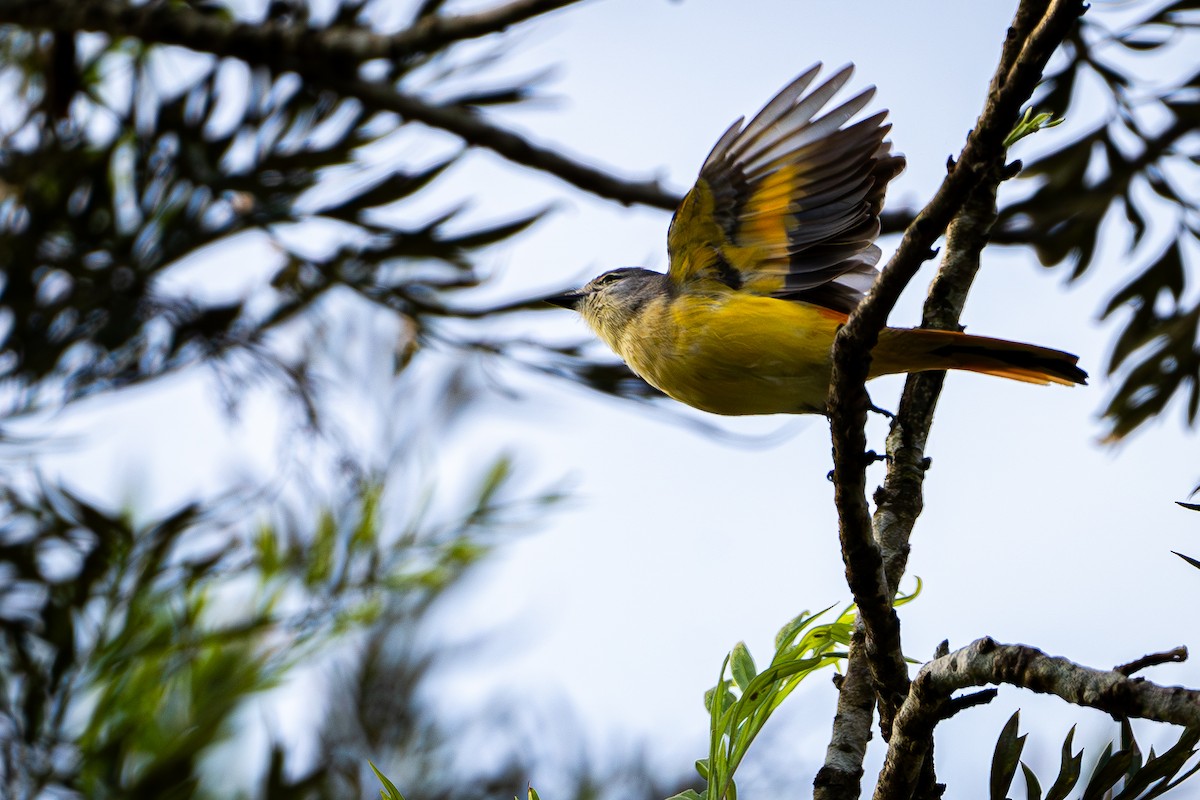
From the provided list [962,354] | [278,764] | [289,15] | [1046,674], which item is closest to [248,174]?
[289,15]

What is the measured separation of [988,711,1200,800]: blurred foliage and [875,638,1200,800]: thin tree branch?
0.29 feet

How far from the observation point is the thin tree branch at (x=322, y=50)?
3.73 m

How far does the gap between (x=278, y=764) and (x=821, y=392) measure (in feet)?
4.78

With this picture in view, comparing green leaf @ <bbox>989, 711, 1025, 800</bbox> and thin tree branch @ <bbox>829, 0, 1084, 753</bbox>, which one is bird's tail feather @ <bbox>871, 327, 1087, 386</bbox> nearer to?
thin tree branch @ <bbox>829, 0, 1084, 753</bbox>

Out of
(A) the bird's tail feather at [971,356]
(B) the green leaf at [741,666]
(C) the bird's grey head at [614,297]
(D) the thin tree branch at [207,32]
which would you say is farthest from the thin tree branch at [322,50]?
(B) the green leaf at [741,666]

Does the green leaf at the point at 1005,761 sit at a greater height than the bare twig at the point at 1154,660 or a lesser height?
lesser

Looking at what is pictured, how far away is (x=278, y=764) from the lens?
2857 millimetres

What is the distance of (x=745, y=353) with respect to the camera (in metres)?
2.79

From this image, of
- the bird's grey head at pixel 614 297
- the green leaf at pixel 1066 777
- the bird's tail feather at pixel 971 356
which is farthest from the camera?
the bird's grey head at pixel 614 297

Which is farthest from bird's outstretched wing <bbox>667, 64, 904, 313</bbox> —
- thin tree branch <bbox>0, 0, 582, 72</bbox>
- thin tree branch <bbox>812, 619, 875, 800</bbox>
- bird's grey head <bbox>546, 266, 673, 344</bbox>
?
thin tree branch <bbox>0, 0, 582, 72</bbox>

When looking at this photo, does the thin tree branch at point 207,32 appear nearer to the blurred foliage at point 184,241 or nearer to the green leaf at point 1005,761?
the blurred foliage at point 184,241

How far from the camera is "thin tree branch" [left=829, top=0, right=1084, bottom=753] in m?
1.59

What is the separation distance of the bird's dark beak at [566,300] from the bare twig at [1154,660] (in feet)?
8.40

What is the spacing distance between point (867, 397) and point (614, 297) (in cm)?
174
